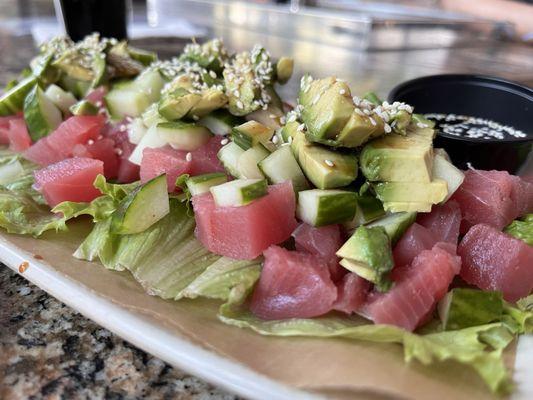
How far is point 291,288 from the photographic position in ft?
3.27

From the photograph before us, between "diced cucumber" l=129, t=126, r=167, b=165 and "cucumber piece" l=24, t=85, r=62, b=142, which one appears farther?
"cucumber piece" l=24, t=85, r=62, b=142

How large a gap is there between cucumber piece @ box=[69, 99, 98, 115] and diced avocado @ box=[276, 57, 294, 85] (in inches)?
23.2

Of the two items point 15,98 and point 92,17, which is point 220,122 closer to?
point 15,98

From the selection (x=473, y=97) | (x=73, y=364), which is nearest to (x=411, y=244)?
(x=73, y=364)

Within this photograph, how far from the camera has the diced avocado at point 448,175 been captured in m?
1.09

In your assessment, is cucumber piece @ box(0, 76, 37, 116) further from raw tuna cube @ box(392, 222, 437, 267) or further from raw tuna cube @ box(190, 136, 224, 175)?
raw tuna cube @ box(392, 222, 437, 267)

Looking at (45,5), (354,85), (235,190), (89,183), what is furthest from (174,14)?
(235,190)

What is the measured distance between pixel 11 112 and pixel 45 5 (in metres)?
3.94

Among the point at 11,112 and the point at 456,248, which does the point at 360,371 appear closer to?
the point at 456,248

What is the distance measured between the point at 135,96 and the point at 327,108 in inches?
29.3

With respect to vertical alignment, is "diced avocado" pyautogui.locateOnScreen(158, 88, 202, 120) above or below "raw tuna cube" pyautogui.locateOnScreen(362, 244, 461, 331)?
above

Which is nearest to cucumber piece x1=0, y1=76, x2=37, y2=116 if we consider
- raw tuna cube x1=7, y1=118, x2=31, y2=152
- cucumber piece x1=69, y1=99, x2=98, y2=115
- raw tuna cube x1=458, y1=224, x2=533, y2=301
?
raw tuna cube x1=7, y1=118, x2=31, y2=152

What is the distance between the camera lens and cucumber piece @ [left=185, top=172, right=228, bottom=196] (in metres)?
1.15

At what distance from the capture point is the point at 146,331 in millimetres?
889
